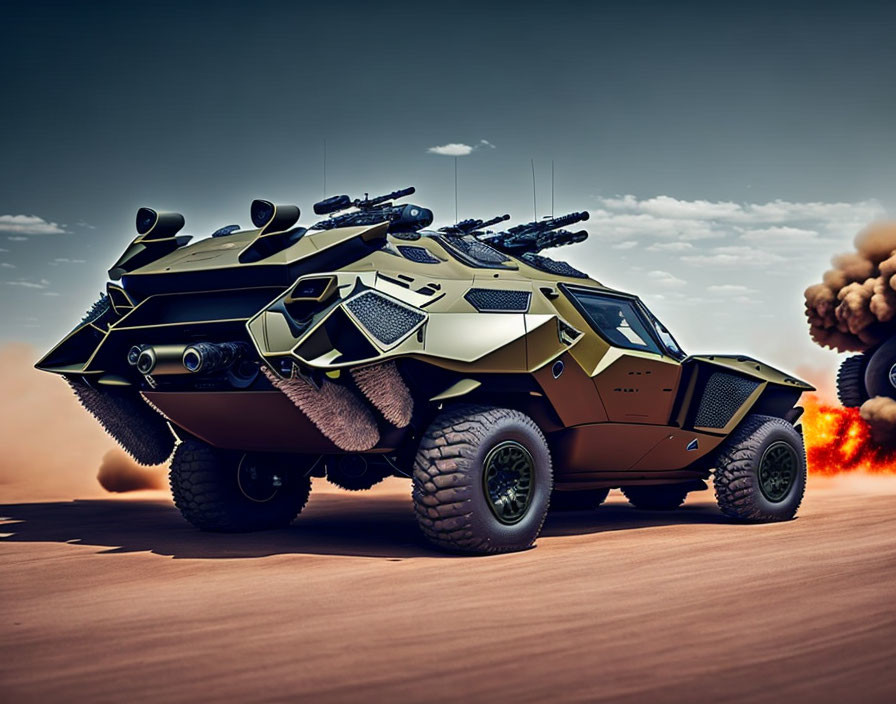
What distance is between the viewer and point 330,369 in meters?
8.66

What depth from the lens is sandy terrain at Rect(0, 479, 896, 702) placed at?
5074mm

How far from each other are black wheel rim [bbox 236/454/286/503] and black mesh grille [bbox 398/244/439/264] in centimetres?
257

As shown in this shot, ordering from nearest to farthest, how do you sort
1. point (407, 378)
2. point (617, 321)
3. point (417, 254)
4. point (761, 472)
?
point (407, 378) → point (417, 254) → point (617, 321) → point (761, 472)

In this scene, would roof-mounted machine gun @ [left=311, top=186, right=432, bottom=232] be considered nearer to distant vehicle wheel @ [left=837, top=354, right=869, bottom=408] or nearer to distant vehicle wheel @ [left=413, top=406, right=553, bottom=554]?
distant vehicle wheel @ [left=413, top=406, right=553, bottom=554]

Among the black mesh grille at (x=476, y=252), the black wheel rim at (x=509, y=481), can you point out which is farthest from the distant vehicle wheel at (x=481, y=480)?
the black mesh grille at (x=476, y=252)

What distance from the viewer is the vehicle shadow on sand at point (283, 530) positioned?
9688mm

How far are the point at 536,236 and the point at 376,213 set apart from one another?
1.79 m

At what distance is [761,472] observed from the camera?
11570 mm

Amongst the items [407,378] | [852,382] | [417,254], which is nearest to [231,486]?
[407,378]

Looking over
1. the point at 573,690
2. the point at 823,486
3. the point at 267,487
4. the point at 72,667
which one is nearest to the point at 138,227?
the point at 267,487

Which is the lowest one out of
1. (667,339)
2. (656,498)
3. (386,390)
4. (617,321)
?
(656,498)

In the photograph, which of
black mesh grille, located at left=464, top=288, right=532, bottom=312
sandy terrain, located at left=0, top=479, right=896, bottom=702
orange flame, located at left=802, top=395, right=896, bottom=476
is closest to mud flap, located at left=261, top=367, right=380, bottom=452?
sandy terrain, located at left=0, top=479, right=896, bottom=702

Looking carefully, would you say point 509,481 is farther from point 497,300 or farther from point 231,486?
point 231,486

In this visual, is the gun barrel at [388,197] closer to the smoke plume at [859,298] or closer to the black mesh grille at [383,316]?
the black mesh grille at [383,316]
